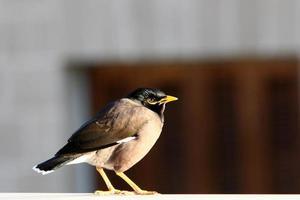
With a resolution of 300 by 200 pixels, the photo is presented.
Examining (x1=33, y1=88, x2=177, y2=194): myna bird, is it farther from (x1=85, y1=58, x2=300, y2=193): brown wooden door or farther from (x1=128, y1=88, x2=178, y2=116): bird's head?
(x1=85, y1=58, x2=300, y2=193): brown wooden door

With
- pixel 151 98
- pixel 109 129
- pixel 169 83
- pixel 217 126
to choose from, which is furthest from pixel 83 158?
pixel 217 126

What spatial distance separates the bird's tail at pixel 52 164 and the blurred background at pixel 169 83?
5067 mm

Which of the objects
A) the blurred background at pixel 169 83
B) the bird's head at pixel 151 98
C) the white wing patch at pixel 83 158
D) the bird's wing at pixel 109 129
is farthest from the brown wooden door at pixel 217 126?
the white wing patch at pixel 83 158

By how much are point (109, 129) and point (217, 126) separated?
5.30 m

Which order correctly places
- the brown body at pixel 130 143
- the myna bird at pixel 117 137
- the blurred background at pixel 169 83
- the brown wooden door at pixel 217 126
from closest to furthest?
1. the myna bird at pixel 117 137
2. the brown body at pixel 130 143
3. the blurred background at pixel 169 83
4. the brown wooden door at pixel 217 126

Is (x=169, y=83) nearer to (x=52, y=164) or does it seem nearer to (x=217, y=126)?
(x=217, y=126)

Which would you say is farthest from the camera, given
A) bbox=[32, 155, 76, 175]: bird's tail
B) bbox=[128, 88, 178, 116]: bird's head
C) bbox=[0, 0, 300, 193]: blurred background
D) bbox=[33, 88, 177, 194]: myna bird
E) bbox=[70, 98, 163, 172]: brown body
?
bbox=[0, 0, 300, 193]: blurred background

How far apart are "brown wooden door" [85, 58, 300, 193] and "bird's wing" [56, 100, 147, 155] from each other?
496 centimetres

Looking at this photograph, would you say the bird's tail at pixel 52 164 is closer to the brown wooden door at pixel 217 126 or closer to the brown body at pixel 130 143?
the brown body at pixel 130 143

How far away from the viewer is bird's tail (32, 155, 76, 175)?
12.7ft

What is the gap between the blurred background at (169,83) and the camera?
29.7 ft

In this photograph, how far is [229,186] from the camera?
30.2 feet

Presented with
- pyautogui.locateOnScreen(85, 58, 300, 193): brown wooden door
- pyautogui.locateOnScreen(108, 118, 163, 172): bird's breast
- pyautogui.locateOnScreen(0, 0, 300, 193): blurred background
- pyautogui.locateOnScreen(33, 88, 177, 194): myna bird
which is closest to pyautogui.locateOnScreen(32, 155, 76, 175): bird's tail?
pyautogui.locateOnScreen(33, 88, 177, 194): myna bird

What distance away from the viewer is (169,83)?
30.0ft
